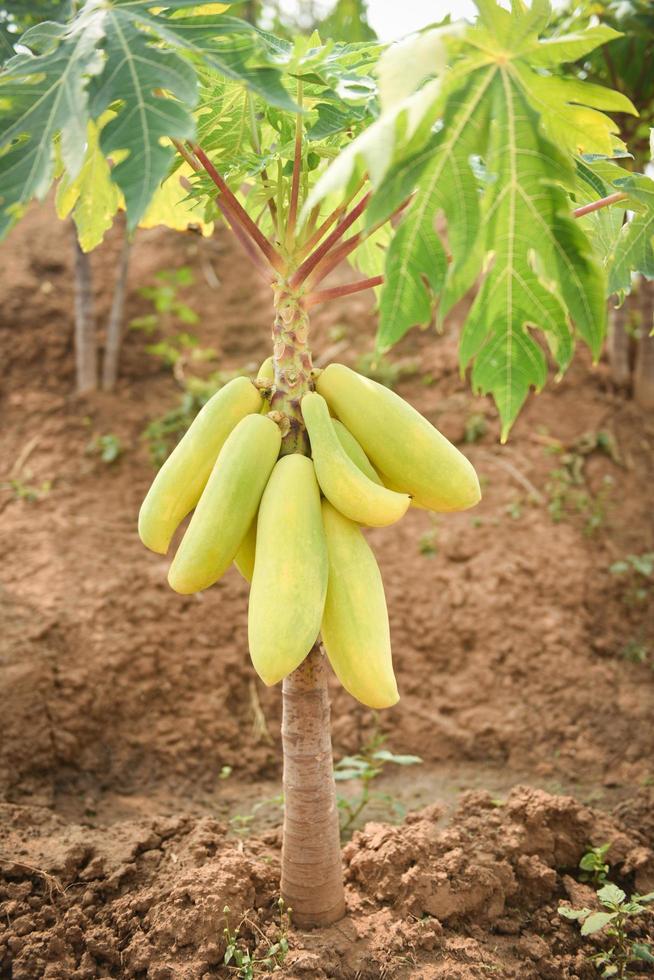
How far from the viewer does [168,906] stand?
5.89 feet

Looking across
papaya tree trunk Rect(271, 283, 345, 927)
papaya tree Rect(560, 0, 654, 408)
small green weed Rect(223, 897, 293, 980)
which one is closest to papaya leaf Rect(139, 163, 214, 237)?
papaya tree trunk Rect(271, 283, 345, 927)

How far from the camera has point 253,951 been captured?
1.75m

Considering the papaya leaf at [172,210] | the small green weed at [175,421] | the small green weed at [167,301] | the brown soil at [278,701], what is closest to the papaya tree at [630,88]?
the brown soil at [278,701]

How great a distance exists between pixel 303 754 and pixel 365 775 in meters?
0.69

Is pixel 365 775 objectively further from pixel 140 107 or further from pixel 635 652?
pixel 140 107

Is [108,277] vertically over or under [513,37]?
under

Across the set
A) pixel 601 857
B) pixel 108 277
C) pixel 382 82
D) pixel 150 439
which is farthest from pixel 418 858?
pixel 108 277

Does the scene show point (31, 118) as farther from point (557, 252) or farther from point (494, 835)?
point (494, 835)

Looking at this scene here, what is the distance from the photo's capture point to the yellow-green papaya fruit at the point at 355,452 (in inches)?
62.4

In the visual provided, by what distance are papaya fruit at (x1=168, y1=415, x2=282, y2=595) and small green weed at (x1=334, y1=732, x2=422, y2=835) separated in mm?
1010

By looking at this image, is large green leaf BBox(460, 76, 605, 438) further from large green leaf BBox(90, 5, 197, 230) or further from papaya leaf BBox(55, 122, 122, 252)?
papaya leaf BBox(55, 122, 122, 252)

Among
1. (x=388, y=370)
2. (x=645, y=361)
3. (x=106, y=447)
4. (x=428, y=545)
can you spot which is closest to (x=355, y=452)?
(x=428, y=545)

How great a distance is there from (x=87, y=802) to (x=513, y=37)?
2312 millimetres

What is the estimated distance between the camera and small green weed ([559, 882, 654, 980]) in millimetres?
1771
